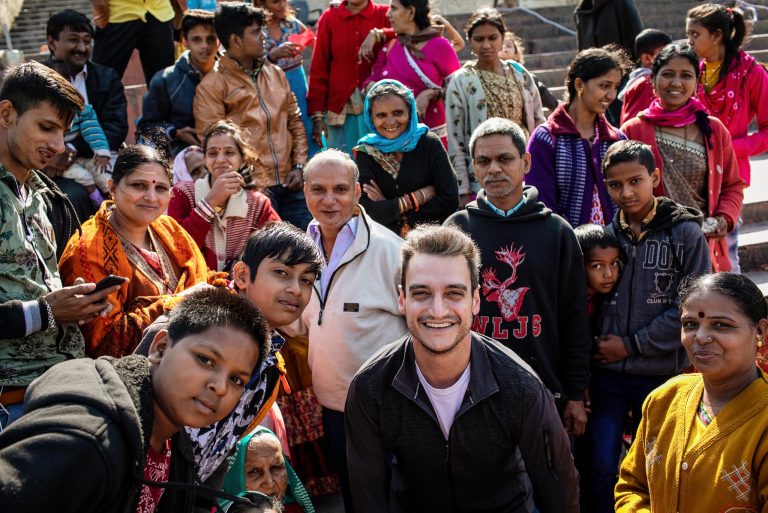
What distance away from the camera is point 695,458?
2779mm

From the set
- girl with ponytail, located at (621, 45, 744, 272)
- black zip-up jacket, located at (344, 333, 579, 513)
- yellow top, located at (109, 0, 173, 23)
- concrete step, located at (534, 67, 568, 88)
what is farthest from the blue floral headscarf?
concrete step, located at (534, 67, 568, 88)

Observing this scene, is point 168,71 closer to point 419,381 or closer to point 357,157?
point 357,157

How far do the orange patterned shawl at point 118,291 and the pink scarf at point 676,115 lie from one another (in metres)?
2.73

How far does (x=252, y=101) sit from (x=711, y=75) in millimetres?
3223

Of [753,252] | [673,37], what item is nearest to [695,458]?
[753,252]

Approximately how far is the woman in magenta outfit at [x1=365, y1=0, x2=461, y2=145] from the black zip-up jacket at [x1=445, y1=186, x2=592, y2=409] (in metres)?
2.10

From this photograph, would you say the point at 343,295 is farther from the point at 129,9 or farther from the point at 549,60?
the point at 549,60

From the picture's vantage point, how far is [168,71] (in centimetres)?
555

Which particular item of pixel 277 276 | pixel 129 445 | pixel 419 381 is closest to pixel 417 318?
pixel 419 381

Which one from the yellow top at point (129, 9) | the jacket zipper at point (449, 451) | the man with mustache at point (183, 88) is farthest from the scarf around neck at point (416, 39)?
the jacket zipper at point (449, 451)

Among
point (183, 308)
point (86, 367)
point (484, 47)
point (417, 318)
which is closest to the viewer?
point (86, 367)

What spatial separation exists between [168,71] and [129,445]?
421cm

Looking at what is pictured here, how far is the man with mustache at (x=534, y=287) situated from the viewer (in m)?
3.69

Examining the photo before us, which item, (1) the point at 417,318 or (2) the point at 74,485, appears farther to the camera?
(1) the point at 417,318
